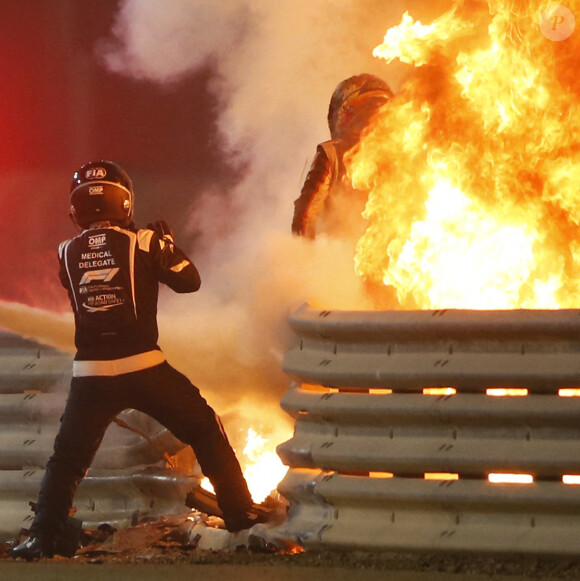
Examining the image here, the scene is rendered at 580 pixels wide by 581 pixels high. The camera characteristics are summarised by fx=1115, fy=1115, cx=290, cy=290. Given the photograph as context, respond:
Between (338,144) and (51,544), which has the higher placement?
(338,144)

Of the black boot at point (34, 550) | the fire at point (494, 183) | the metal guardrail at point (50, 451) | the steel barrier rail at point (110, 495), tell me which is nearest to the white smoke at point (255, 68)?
the fire at point (494, 183)

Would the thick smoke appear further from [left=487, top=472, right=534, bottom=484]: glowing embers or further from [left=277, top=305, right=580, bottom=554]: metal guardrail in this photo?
[left=487, top=472, right=534, bottom=484]: glowing embers

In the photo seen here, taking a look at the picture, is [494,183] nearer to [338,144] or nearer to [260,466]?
[338,144]

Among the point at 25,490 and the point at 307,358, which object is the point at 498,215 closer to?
the point at 307,358

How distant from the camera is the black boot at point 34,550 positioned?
5016 millimetres

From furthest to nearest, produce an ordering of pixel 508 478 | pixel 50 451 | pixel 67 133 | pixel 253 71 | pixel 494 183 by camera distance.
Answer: pixel 67 133 < pixel 253 71 < pixel 494 183 < pixel 50 451 < pixel 508 478

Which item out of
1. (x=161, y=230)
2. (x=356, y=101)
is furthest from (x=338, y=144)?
(x=161, y=230)

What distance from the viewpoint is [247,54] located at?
312 inches

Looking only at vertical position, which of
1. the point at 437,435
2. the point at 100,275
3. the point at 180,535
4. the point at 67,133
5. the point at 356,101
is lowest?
the point at 180,535

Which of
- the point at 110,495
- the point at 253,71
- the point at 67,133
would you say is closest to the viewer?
the point at 110,495

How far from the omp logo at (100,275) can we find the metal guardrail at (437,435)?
1074 mm

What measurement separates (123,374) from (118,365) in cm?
5

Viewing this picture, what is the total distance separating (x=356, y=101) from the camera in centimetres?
709

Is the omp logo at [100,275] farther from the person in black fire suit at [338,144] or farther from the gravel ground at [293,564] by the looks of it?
the person in black fire suit at [338,144]
